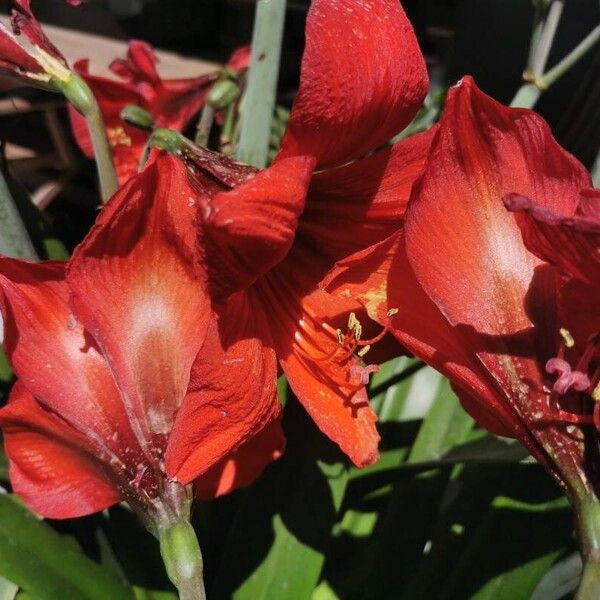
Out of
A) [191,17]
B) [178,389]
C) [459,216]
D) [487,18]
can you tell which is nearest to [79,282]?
[178,389]

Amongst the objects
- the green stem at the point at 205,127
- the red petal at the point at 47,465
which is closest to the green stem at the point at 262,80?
the green stem at the point at 205,127

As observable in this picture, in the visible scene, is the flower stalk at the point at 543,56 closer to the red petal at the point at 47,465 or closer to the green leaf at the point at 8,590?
the red petal at the point at 47,465

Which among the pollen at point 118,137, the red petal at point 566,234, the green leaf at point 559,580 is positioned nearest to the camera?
the red petal at point 566,234

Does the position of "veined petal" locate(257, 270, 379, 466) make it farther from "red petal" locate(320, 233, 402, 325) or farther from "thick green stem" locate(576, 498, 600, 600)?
"thick green stem" locate(576, 498, 600, 600)

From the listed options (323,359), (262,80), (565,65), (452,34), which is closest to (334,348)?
(323,359)

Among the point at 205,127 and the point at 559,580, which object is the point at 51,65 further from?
the point at 559,580

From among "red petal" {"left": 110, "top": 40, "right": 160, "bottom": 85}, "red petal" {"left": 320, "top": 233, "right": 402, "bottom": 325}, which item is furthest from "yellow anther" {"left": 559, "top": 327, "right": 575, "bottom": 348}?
"red petal" {"left": 110, "top": 40, "right": 160, "bottom": 85}
